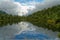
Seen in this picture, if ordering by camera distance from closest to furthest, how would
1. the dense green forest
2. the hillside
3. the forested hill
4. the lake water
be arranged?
the lake water, the forested hill, the dense green forest, the hillside

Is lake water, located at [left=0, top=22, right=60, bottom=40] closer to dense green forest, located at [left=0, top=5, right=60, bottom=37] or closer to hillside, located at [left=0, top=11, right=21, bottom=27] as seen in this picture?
dense green forest, located at [left=0, top=5, right=60, bottom=37]

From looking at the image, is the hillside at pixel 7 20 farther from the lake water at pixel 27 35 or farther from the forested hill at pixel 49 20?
the lake water at pixel 27 35

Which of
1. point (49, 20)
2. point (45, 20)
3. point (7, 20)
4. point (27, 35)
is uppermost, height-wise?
point (27, 35)

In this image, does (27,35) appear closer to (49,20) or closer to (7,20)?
(49,20)

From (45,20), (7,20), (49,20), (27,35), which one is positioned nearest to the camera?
(27,35)

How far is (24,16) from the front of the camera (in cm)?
10669

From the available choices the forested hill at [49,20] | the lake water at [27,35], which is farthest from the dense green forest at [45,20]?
the lake water at [27,35]

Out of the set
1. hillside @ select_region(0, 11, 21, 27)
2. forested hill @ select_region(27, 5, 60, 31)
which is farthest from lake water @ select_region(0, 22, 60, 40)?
hillside @ select_region(0, 11, 21, 27)

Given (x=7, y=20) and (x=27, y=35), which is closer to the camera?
(x=27, y=35)

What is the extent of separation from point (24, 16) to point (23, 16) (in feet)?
2.50

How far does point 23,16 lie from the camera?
107m

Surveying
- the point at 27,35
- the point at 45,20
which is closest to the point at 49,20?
the point at 45,20

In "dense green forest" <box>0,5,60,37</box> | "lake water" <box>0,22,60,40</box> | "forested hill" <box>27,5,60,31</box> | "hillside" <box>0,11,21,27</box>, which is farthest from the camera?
"hillside" <box>0,11,21,27</box>

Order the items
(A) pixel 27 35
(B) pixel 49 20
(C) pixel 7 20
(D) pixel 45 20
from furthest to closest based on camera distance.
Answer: (C) pixel 7 20 → (D) pixel 45 20 → (B) pixel 49 20 → (A) pixel 27 35
